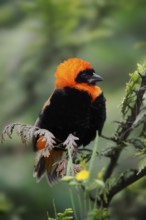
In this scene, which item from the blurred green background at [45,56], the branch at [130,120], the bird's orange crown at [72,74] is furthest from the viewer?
the blurred green background at [45,56]

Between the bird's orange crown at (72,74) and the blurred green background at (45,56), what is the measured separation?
52cm

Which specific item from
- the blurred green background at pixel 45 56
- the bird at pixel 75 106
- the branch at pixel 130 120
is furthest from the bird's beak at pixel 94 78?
the blurred green background at pixel 45 56

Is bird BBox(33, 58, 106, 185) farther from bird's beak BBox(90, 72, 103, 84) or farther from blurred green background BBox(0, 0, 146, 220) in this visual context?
blurred green background BBox(0, 0, 146, 220)

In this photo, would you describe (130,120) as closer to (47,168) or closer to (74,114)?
(74,114)

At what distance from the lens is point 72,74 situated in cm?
84

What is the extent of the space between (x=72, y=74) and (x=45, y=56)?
727mm

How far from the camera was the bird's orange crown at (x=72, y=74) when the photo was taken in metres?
0.83

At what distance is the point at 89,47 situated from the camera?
157 cm

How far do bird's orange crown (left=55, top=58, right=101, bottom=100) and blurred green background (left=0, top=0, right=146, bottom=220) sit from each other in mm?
525

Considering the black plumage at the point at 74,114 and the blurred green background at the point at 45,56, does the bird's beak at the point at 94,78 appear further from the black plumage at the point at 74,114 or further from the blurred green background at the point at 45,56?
the blurred green background at the point at 45,56

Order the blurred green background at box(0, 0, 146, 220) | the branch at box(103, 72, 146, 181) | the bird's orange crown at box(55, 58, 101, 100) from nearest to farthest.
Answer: the branch at box(103, 72, 146, 181), the bird's orange crown at box(55, 58, 101, 100), the blurred green background at box(0, 0, 146, 220)

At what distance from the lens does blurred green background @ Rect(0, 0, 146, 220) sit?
4.82ft

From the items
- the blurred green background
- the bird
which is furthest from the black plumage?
the blurred green background

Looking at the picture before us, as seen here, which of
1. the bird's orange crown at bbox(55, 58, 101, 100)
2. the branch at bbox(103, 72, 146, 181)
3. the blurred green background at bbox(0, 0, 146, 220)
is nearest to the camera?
the branch at bbox(103, 72, 146, 181)
